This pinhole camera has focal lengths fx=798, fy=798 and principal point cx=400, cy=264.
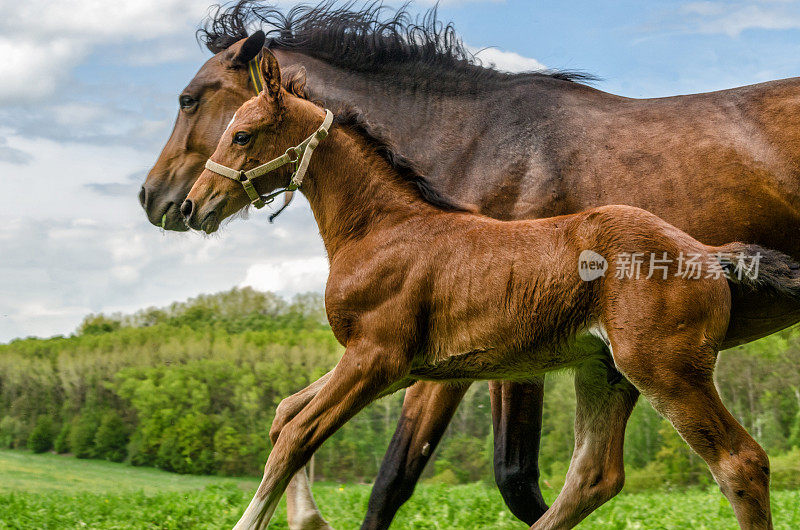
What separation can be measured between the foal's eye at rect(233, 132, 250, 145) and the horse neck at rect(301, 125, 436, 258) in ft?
1.09

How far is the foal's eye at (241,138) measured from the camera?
386cm

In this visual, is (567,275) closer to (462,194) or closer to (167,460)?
(462,194)

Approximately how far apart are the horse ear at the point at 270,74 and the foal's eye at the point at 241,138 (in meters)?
0.23

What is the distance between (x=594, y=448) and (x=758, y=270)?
1.16 m

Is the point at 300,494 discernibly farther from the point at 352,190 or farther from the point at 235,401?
the point at 235,401

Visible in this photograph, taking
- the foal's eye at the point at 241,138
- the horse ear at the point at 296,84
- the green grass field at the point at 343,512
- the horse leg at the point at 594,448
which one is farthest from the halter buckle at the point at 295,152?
the green grass field at the point at 343,512

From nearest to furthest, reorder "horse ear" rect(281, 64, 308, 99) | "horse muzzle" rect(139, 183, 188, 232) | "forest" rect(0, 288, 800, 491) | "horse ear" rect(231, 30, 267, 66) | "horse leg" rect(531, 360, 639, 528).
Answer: "horse leg" rect(531, 360, 639, 528), "horse ear" rect(281, 64, 308, 99), "horse ear" rect(231, 30, 267, 66), "horse muzzle" rect(139, 183, 188, 232), "forest" rect(0, 288, 800, 491)

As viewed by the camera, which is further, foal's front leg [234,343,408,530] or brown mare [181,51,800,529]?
foal's front leg [234,343,408,530]

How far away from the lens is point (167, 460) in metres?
14.8

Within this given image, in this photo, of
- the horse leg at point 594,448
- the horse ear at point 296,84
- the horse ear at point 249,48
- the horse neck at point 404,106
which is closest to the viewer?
the horse leg at point 594,448

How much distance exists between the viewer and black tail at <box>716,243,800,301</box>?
332 cm

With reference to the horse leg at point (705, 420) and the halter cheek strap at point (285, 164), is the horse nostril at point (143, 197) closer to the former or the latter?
the halter cheek strap at point (285, 164)
